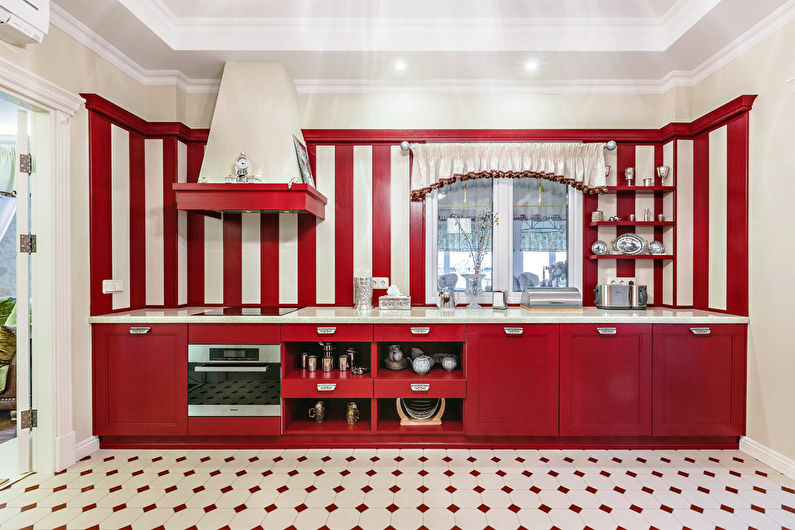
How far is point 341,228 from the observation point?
11.1ft

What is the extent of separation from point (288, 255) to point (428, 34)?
204cm

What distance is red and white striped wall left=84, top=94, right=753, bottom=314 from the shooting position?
3193 millimetres

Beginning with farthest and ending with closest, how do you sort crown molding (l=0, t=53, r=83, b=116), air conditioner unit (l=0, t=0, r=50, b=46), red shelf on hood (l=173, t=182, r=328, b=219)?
red shelf on hood (l=173, t=182, r=328, b=219)
crown molding (l=0, t=53, r=83, b=116)
air conditioner unit (l=0, t=0, r=50, b=46)

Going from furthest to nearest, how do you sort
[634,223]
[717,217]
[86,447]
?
1. [634,223]
2. [717,217]
3. [86,447]

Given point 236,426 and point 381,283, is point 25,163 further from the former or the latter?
point 381,283

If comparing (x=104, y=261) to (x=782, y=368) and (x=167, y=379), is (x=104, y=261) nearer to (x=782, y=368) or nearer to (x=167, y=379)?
(x=167, y=379)

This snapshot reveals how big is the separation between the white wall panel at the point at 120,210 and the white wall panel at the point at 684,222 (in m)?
4.35

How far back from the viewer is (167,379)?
2.71m

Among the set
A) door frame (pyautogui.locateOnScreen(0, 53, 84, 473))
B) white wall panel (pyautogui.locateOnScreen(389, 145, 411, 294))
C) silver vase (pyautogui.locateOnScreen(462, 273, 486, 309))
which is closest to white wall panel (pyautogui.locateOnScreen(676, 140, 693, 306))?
silver vase (pyautogui.locateOnScreen(462, 273, 486, 309))

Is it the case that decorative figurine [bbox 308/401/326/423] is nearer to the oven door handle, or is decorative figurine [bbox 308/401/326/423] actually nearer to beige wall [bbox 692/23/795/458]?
the oven door handle

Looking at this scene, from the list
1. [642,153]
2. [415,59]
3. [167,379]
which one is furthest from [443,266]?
[167,379]

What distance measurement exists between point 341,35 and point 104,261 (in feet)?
7.68

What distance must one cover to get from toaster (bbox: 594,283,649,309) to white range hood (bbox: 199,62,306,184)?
257cm

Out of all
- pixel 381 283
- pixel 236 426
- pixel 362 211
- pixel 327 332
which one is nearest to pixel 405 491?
pixel 327 332
